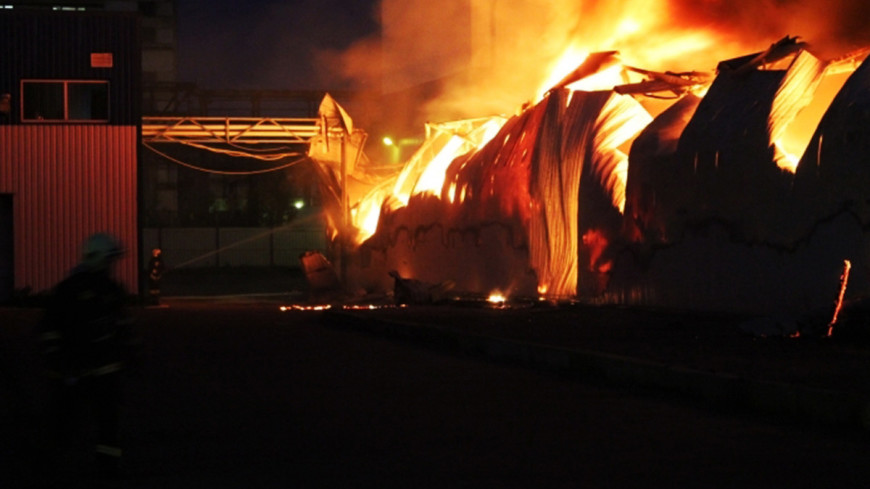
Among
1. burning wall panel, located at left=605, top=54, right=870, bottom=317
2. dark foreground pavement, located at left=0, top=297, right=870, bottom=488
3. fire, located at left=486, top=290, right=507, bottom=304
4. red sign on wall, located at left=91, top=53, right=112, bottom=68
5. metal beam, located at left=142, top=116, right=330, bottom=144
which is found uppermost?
red sign on wall, located at left=91, top=53, right=112, bottom=68

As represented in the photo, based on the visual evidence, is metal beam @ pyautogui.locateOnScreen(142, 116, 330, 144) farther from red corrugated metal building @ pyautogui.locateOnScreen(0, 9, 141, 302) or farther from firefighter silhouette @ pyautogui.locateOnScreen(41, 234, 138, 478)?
firefighter silhouette @ pyautogui.locateOnScreen(41, 234, 138, 478)

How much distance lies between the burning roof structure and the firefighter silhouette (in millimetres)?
11031

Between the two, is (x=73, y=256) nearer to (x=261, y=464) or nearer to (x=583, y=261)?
(x=583, y=261)

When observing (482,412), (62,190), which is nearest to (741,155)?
(482,412)

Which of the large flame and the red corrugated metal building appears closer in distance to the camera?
the large flame

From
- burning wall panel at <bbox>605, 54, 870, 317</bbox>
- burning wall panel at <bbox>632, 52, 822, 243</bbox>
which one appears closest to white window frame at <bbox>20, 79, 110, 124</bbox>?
burning wall panel at <bbox>605, 54, 870, 317</bbox>

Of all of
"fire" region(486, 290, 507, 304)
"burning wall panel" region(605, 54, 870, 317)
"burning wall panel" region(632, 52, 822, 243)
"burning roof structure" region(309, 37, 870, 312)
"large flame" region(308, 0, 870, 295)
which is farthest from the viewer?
"fire" region(486, 290, 507, 304)

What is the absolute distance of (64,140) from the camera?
30422mm

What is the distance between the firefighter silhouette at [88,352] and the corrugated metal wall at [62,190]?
24.2 meters

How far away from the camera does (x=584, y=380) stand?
39.5 ft

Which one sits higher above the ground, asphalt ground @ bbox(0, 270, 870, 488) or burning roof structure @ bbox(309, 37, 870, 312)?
burning roof structure @ bbox(309, 37, 870, 312)

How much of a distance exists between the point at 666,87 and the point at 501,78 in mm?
10191

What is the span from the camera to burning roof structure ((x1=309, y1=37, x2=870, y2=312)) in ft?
52.5

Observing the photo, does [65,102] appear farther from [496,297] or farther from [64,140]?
[496,297]
